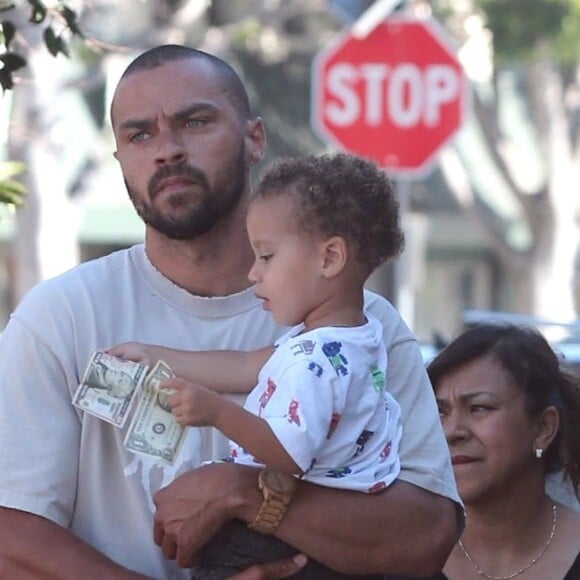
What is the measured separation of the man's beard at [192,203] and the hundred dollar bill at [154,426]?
1.20ft

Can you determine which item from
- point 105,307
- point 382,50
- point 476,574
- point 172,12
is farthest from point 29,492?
point 172,12

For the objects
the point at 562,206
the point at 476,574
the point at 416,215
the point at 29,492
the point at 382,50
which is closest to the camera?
the point at 29,492

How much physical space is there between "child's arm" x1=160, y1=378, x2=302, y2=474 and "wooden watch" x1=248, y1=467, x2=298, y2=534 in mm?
69

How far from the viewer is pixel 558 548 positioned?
4.63 m

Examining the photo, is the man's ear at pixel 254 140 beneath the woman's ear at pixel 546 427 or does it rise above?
above

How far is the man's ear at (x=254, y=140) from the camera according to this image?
357cm

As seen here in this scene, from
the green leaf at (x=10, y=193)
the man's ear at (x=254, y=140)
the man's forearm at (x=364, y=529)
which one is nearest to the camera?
the man's forearm at (x=364, y=529)

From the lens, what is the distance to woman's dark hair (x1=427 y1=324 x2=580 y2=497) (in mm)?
4801

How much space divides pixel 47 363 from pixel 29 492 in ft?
0.80

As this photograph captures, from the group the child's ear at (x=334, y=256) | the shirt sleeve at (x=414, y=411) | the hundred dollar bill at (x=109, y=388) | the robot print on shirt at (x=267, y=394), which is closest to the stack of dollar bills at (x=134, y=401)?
the hundred dollar bill at (x=109, y=388)

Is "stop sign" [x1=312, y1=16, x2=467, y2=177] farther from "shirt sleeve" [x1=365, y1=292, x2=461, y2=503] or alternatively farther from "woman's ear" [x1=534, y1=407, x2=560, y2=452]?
"shirt sleeve" [x1=365, y1=292, x2=461, y2=503]

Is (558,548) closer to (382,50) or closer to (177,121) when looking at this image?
(177,121)

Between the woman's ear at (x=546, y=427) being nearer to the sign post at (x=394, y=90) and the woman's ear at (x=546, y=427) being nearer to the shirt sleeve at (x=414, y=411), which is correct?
the shirt sleeve at (x=414, y=411)

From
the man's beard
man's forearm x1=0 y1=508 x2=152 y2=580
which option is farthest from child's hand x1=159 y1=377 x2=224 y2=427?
the man's beard
